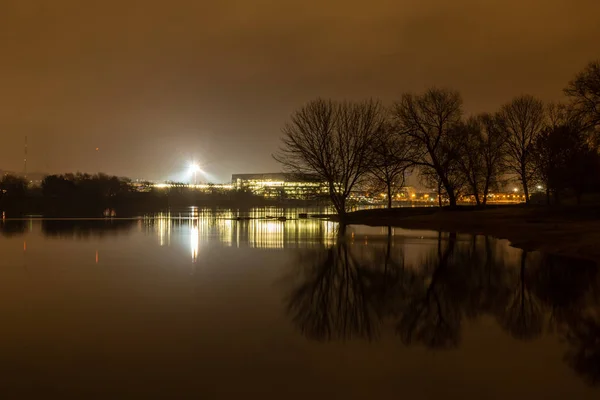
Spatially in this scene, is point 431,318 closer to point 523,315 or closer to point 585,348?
point 523,315

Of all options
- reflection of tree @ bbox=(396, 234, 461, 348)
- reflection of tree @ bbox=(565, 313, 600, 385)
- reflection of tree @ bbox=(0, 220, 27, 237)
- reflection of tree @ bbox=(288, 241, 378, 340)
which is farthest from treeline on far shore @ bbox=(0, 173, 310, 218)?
reflection of tree @ bbox=(565, 313, 600, 385)

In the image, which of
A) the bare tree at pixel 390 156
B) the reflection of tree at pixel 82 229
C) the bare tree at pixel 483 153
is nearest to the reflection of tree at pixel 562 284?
the reflection of tree at pixel 82 229

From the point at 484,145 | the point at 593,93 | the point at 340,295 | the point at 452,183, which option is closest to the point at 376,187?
the point at 452,183

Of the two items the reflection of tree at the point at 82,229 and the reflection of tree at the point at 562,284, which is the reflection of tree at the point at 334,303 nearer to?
the reflection of tree at the point at 562,284

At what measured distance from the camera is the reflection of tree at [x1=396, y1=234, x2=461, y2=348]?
998 centimetres

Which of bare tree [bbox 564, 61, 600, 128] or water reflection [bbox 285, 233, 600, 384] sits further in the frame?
bare tree [bbox 564, 61, 600, 128]

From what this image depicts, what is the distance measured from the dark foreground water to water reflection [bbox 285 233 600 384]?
5cm

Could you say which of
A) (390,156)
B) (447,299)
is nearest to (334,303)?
(447,299)

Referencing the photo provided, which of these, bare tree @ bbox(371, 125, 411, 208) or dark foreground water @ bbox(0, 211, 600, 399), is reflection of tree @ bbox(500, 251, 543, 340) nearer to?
dark foreground water @ bbox(0, 211, 600, 399)

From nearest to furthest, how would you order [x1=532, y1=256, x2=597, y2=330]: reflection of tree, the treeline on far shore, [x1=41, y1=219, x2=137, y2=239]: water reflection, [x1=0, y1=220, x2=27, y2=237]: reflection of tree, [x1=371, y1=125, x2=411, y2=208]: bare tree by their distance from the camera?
[x1=532, y1=256, x2=597, y2=330]: reflection of tree, [x1=41, y1=219, x2=137, y2=239]: water reflection, [x1=0, y1=220, x2=27, y2=237]: reflection of tree, [x1=371, y1=125, x2=411, y2=208]: bare tree, the treeline on far shore

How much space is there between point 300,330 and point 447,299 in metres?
4.75

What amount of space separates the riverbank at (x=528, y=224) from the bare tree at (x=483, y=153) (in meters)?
9.26

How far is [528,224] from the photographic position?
3794cm

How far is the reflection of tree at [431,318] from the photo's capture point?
32.7ft
